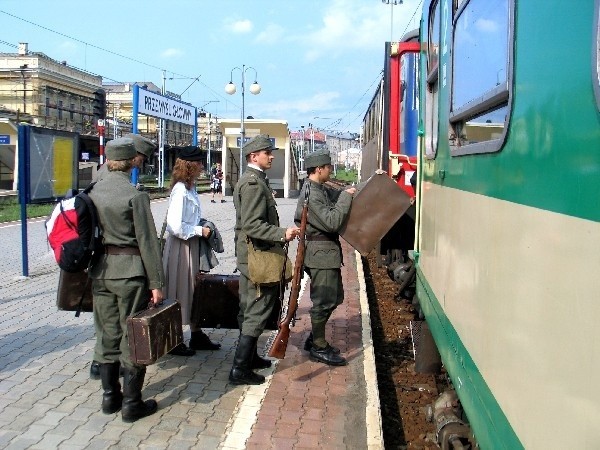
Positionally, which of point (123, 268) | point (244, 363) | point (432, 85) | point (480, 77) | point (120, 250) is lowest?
point (244, 363)

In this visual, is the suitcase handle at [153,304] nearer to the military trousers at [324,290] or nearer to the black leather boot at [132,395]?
the black leather boot at [132,395]

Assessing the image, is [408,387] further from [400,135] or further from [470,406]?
[400,135]

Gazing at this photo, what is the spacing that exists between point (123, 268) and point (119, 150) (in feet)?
2.44

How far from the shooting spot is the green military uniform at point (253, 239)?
4.34 meters

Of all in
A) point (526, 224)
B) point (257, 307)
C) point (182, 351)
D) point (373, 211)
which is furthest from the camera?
point (182, 351)

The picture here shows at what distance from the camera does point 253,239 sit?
448cm

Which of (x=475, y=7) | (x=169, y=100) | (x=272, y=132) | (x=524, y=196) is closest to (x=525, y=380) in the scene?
(x=524, y=196)

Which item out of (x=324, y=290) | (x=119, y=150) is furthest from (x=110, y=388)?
(x=324, y=290)

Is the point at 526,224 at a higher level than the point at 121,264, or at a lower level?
higher

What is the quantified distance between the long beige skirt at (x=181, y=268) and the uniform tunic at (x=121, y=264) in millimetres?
1028

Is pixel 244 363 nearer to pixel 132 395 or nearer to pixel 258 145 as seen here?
pixel 132 395

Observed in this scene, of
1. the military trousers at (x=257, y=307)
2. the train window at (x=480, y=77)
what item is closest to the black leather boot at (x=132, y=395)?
the military trousers at (x=257, y=307)

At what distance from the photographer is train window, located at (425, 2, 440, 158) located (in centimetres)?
414

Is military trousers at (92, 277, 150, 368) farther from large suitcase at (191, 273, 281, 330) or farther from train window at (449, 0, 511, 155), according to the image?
Answer: train window at (449, 0, 511, 155)
